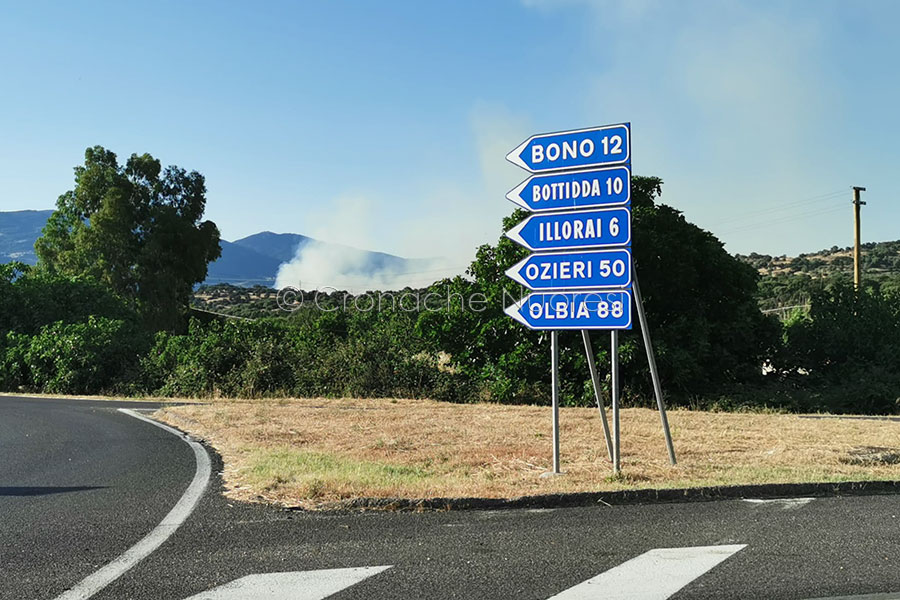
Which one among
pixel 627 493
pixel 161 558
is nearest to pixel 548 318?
pixel 627 493

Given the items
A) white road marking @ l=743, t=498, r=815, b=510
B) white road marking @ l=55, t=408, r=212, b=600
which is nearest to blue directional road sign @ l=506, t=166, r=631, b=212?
white road marking @ l=743, t=498, r=815, b=510

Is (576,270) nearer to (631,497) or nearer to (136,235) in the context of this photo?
(631,497)

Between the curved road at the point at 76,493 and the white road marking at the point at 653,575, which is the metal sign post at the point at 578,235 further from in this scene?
the curved road at the point at 76,493

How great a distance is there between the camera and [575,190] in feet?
26.8

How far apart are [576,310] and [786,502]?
8.88 feet

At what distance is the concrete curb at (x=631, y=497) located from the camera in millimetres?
6461

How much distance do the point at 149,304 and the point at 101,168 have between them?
9.78 m

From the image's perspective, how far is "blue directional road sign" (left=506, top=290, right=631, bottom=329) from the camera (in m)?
8.00

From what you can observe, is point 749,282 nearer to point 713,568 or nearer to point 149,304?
point 713,568

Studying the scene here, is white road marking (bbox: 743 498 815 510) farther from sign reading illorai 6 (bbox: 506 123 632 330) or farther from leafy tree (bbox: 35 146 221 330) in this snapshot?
leafy tree (bbox: 35 146 221 330)

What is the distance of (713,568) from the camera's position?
15.9 ft

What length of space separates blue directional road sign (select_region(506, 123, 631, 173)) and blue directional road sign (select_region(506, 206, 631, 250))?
1.66 feet

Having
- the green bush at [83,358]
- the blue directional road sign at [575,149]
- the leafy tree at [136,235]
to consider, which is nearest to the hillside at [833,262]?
the leafy tree at [136,235]

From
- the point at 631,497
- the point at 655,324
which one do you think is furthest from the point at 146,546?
the point at 655,324
